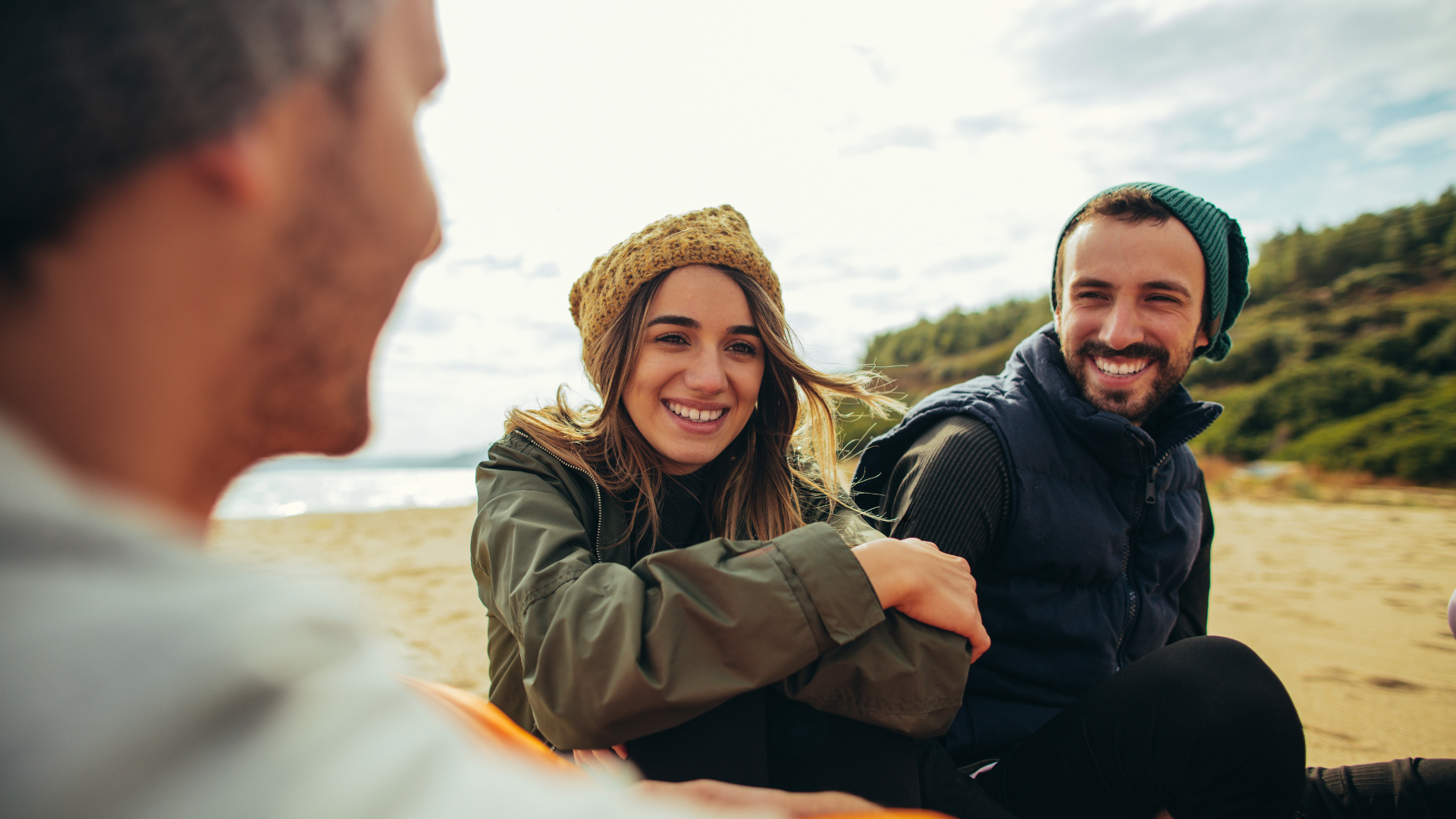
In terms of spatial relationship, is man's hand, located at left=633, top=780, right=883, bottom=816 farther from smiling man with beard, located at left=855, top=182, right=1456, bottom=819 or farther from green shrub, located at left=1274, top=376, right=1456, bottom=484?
green shrub, located at left=1274, top=376, right=1456, bottom=484

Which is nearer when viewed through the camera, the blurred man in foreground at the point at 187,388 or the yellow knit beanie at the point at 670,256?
the blurred man in foreground at the point at 187,388

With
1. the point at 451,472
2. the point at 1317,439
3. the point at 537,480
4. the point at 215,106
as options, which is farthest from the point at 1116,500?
the point at 451,472

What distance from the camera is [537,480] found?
193cm

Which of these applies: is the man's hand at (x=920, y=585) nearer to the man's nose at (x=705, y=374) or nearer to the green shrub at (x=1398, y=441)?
the man's nose at (x=705, y=374)

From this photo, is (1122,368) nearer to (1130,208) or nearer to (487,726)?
(1130,208)

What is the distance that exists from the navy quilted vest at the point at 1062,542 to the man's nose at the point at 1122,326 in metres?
0.21

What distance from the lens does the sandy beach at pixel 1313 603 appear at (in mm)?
3551

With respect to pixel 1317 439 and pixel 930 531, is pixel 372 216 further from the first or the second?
pixel 1317 439

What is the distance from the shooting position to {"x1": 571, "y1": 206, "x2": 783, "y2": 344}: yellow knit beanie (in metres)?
2.23

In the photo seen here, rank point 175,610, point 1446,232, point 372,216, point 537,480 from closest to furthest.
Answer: point 175,610, point 372,216, point 537,480, point 1446,232

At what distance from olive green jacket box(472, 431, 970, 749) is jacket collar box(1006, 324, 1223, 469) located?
43.6 inches

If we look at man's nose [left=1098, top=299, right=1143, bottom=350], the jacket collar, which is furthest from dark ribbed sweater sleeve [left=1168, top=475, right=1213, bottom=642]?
man's nose [left=1098, top=299, right=1143, bottom=350]

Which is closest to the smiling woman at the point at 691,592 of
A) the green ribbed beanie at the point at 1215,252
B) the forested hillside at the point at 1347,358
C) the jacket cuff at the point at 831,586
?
the jacket cuff at the point at 831,586

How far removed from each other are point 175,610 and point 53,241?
0.91 ft
